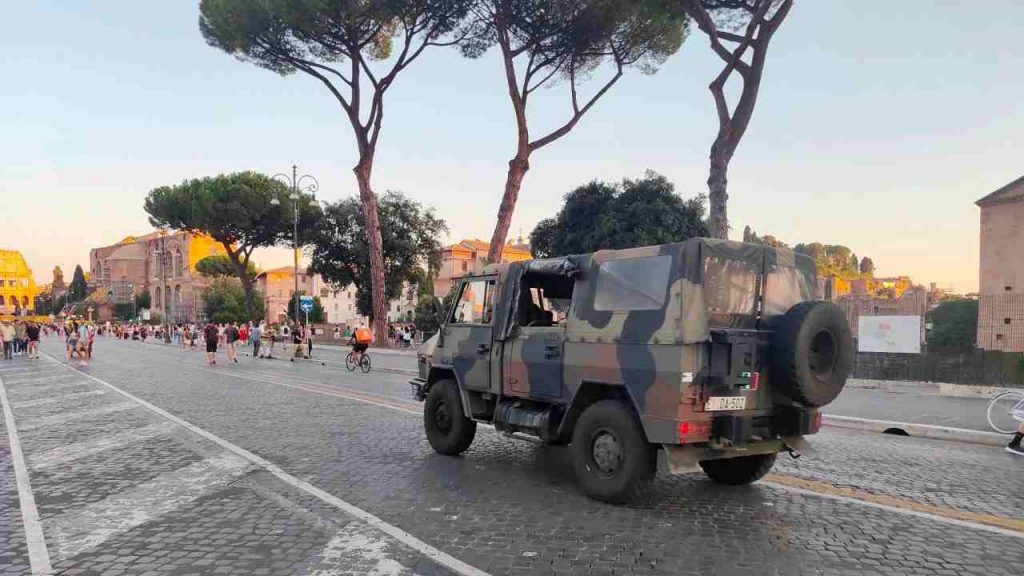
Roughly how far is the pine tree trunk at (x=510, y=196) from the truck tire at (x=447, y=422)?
2101 centimetres

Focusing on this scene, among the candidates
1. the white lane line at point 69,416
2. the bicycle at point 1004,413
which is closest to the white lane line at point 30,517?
the white lane line at point 69,416

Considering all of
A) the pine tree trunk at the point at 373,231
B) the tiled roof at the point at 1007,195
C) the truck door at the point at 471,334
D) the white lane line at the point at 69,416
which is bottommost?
the white lane line at the point at 69,416

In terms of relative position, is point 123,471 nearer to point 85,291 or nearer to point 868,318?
point 868,318

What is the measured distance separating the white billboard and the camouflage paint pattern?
1273 centimetres

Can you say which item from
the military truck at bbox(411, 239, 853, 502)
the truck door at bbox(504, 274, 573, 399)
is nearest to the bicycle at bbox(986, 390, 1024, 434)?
the military truck at bbox(411, 239, 853, 502)

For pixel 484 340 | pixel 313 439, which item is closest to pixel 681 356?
pixel 484 340

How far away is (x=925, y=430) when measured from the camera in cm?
1064

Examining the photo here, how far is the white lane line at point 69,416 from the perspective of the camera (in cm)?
1077

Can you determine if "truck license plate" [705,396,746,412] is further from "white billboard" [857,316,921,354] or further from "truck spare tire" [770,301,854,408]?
"white billboard" [857,316,921,354]

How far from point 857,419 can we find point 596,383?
7.53 m

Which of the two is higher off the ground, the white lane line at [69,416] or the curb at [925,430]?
the curb at [925,430]

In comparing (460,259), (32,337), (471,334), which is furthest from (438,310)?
(460,259)

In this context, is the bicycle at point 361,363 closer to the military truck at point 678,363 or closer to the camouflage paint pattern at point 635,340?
the camouflage paint pattern at point 635,340

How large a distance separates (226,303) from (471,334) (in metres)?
85.2
